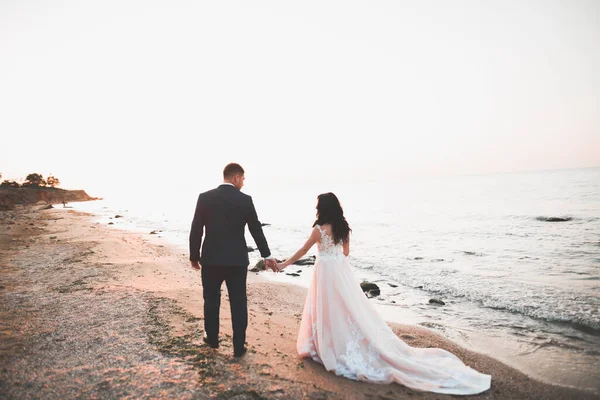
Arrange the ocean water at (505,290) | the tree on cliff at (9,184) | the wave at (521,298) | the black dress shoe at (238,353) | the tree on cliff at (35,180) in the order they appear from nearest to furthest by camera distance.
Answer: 1. the black dress shoe at (238,353)
2. the ocean water at (505,290)
3. the wave at (521,298)
4. the tree on cliff at (9,184)
5. the tree on cliff at (35,180)

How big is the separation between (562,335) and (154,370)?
28.1ft

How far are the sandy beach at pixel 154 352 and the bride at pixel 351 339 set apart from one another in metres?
0.18

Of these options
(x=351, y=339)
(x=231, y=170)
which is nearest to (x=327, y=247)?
(x=351, y=339)

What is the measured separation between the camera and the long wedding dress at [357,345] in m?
4.52

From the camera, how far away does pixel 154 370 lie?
14.0 ft

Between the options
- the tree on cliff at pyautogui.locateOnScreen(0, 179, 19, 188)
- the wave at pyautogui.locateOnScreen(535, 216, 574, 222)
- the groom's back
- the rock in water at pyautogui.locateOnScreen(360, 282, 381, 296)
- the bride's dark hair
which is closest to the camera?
the groom's back

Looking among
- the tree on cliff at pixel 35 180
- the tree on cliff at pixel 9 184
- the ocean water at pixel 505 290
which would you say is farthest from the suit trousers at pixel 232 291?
the tree on cliff at pixel 35 180

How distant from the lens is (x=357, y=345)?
4820mm

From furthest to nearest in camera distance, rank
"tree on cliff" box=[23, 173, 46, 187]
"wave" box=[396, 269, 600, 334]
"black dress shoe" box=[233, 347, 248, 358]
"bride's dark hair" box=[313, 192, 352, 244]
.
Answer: "tree on cliff" box=[23, 173, 46, 187], "wave" box=[396, 269, 600, 334], "bride's dark hair" box=[313, 192, 352, 244], "black dress shoe" box=[233, 347, 248, 358]

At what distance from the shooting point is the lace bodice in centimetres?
520

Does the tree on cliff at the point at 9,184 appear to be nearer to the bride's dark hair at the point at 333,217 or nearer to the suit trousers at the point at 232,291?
the suit trousers at the point at 232,291

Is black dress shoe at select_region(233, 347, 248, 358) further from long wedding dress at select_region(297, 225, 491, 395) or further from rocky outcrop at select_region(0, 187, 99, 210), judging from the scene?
rocky outcrop at select_region(0, 187, 99, 210)

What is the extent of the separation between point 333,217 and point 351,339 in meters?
1.91

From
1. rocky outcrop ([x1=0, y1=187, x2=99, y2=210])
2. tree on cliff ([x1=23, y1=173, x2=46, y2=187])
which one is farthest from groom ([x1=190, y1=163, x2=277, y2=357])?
tree on cliff ([x1=23, y1=173, x2=46, y2=187])
